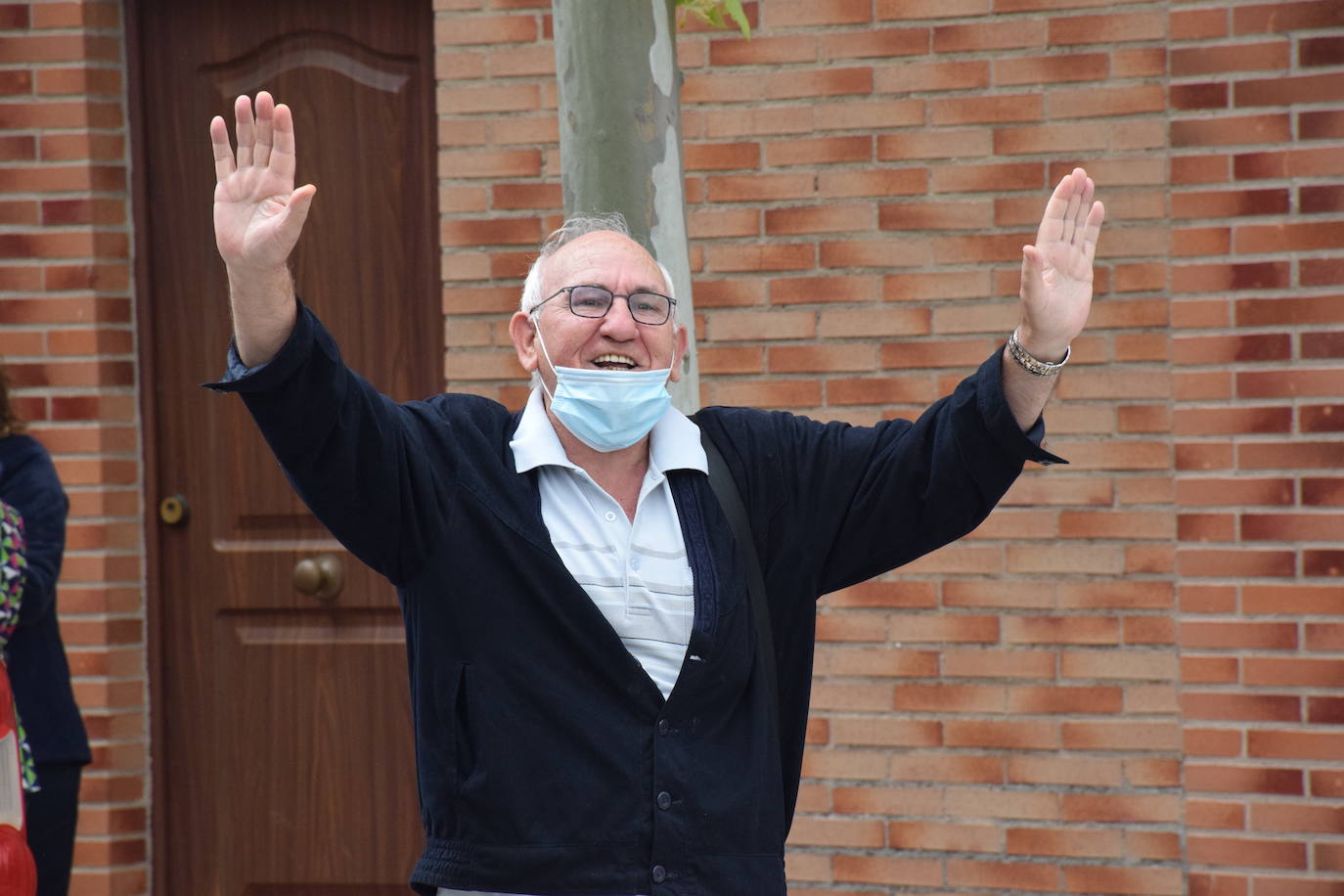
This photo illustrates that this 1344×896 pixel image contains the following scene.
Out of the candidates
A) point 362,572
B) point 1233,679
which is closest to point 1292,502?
point 1233,679

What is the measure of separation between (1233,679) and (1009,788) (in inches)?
24.1

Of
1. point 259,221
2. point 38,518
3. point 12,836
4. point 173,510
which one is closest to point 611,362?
point 259,221

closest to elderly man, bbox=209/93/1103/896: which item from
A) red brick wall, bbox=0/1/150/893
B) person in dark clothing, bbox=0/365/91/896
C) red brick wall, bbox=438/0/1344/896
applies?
red brick wall, bbox=438/0/1344/896

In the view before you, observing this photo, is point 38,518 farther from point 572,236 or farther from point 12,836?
point 572,236

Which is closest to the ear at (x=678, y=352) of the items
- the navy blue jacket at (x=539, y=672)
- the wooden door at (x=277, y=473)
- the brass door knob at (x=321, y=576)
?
the navy blue jacket at (x=539, y=672)

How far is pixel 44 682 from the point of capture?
3.93 meters

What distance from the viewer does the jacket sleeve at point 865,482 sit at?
93.4 inches

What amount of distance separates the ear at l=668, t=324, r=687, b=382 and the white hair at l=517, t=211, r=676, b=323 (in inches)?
2.4

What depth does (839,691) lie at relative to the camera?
13.5 ft

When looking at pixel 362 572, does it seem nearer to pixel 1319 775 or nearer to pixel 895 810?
pixel 895 810

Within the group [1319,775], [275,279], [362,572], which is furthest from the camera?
[362,572]

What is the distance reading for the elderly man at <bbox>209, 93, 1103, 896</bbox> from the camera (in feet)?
6.98

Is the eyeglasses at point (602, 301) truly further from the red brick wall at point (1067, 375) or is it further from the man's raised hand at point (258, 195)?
the red brick wall at point (1067, 375)

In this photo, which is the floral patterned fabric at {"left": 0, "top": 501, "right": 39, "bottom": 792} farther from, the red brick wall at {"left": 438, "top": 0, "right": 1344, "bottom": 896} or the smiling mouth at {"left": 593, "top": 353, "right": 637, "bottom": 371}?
the smiling mouth at {"left": 593, "top": 353, "right": 637, "bottom": 371}
